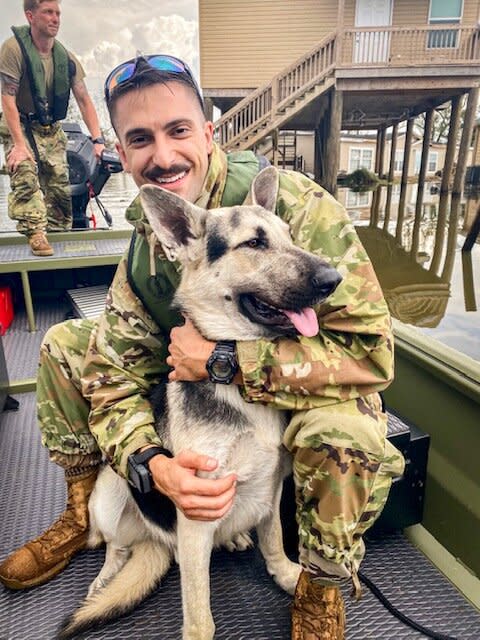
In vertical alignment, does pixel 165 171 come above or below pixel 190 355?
above

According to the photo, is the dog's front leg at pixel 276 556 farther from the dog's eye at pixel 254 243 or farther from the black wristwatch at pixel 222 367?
the dog's eye at pixel 254 243

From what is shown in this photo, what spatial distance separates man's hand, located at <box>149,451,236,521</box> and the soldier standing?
10.2ft

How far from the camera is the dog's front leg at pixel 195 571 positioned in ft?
4.43

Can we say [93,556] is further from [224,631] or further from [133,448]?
[133,448]

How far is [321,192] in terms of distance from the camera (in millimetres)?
1576

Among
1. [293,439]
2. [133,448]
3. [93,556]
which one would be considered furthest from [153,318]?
[93,556]

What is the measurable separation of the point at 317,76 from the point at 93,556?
13820 mm

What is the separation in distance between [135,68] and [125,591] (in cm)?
175

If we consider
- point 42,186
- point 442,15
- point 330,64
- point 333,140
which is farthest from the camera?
point 442,15

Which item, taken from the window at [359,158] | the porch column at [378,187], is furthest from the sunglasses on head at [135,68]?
the window at [359,158]

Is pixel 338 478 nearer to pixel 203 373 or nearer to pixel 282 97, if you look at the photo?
pixel 203 373

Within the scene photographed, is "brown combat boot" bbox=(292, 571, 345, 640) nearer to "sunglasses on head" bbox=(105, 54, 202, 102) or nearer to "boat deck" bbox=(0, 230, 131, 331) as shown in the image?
"sunglasses on head" bbox=(105, 54, 202, 102)

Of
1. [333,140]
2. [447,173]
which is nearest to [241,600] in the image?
[333,140]

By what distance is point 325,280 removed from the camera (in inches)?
50.6
